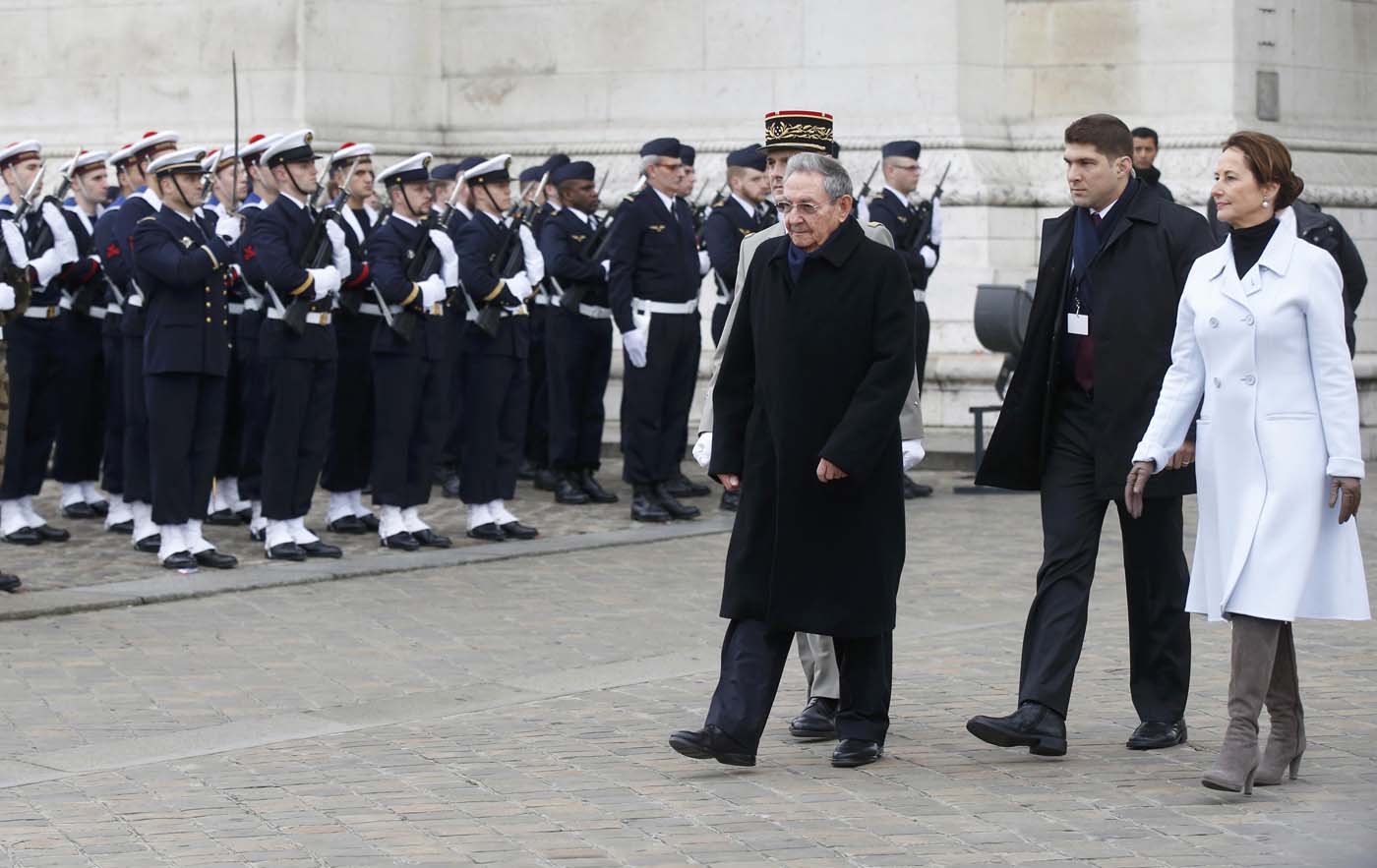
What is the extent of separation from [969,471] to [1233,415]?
353 inches

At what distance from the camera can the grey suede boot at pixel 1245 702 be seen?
645 centimetres

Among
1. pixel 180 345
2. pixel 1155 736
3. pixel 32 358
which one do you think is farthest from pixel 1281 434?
pixel 32 358

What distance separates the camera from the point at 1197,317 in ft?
21.8

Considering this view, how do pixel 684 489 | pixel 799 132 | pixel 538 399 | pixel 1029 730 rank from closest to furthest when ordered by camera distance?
pixel 1029 730
pixel 799 132
pixel 684 489
pixel 538 399

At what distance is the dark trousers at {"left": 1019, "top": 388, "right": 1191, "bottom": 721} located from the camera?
278 inches

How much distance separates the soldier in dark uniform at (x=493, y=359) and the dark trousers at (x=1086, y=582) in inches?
212

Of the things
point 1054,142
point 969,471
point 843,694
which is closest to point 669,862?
point 843,694

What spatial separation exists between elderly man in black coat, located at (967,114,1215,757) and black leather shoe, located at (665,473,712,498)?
268 inches

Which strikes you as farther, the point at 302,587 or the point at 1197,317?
the point at 302,587

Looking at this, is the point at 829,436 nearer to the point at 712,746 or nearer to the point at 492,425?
the point at 712,746

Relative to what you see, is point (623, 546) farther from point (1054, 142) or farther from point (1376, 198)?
point (1376, 198)

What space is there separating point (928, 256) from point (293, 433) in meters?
4.23

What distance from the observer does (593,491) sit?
45.6 feet

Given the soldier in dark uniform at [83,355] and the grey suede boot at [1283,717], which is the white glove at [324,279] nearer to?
the soldier in dark uniform at [83,355]
